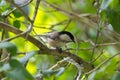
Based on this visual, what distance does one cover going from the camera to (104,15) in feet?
2.84

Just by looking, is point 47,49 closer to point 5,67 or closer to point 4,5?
point 4,5

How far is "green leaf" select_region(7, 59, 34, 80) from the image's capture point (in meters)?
0.58

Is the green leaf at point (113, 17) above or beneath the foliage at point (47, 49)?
above

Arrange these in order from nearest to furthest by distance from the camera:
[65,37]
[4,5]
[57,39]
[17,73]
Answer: [17,73], [4,5], [65,37], [57,39]

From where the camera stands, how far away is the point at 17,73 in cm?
59

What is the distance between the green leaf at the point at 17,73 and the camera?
1.92 feet

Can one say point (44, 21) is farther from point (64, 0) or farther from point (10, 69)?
point (10, 69)

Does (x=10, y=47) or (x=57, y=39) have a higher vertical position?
(x=10, y=47)

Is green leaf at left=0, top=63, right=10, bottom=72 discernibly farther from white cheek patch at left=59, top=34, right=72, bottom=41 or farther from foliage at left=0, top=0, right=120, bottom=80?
white cheek patch at left=59, top=34, right=72, bottom=41

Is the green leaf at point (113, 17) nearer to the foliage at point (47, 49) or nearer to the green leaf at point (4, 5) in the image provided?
the foliage at point (47, 49)

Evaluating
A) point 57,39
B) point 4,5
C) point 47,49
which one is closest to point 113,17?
point 47,49

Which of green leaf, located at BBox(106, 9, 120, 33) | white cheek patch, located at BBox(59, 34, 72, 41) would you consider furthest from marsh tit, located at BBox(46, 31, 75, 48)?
green leaf, located at BBox(106, 9, 120, 33)

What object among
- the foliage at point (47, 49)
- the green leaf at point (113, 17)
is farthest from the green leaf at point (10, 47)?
the green leaf at point (113, 17)

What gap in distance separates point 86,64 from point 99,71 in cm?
24
